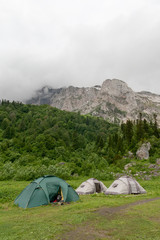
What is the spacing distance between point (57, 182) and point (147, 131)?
64100mm

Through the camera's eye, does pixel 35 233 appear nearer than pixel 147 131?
Yes

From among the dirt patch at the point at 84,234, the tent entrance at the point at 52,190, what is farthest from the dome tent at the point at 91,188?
the dirt patch at the point at 84,234

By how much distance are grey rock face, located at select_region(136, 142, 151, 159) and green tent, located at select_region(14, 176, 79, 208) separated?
149ft

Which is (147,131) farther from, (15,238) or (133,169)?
(15,238)

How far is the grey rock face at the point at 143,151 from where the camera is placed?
58619 millimetres

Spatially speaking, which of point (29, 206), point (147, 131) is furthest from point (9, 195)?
point (147, 131)

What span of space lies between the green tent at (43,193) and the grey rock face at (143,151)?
45493 millimetres

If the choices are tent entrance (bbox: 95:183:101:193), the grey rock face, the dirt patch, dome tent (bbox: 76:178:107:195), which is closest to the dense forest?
the grey rock face

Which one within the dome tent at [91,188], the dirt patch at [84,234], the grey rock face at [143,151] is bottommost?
the dirt patch at [84,234]

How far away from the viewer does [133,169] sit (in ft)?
159

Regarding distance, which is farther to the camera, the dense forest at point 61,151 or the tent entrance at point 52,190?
the dense forest at point 61,151

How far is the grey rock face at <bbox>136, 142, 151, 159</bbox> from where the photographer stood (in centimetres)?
5862

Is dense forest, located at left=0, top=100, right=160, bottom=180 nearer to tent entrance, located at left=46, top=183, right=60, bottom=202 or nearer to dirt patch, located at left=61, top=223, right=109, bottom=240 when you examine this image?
tent entrance, located at left=46, top=183, right=60, bottom=202

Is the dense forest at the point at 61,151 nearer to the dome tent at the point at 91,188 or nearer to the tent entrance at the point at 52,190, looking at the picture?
the dome tent at the point at 91,188
